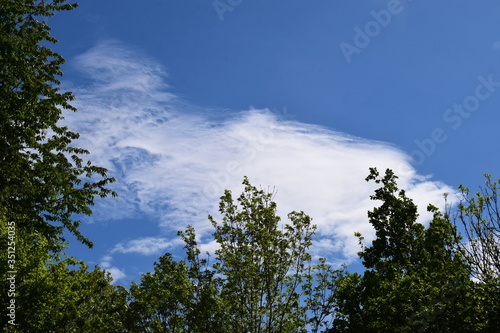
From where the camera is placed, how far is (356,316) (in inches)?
728

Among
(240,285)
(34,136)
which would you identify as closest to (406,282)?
(240,285)

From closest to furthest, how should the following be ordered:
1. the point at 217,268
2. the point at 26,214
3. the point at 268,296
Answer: the point at 268,296 → the point at 217,268 → the point at 26,214

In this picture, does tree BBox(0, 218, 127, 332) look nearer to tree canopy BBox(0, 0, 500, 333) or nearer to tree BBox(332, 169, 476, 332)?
tree canopy BBox(0, 0, 500, 333)

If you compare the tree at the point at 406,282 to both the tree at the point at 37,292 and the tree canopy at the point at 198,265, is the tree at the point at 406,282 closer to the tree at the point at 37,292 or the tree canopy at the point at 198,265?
the tree canopy at the point at 198,265

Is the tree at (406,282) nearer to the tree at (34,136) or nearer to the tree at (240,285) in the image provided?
the tree at (240,285)

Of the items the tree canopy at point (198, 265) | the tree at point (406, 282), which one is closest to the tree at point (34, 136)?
the tree canopy at point (198, 265)

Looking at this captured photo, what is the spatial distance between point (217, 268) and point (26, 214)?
10359 millimetres

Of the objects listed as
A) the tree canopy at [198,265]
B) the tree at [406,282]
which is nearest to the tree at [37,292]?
the tree canopy at [198,265]

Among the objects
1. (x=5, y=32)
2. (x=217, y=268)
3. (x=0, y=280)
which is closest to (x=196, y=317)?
(x=217, y=268)

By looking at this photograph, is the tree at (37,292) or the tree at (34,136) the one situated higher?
the tree at (34,136)

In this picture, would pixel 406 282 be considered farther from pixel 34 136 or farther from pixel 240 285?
pixel 34 136

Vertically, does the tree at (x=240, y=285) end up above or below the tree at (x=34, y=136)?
below

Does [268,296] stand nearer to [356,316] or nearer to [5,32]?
[356,316]

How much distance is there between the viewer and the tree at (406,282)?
12500mm
